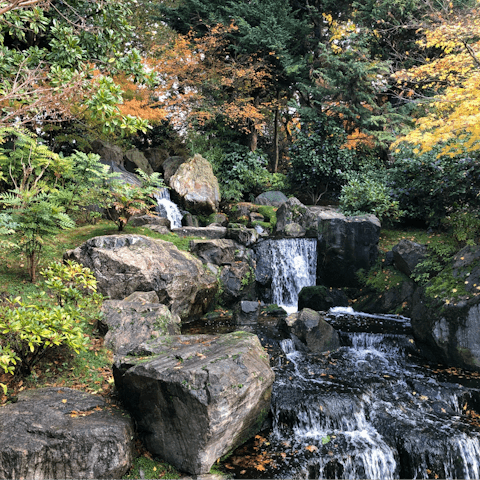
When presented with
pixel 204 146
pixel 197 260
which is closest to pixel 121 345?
pixel 197 260

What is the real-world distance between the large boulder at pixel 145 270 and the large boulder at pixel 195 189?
5789 millimetres

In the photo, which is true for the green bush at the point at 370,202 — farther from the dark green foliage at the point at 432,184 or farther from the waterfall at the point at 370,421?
the waterfall at the point at 370,421

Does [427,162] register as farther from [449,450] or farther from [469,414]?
[449,450]

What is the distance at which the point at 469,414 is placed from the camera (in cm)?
623

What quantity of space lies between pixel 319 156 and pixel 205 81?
6.86m

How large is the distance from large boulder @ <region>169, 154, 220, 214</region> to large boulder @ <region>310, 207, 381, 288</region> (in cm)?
559

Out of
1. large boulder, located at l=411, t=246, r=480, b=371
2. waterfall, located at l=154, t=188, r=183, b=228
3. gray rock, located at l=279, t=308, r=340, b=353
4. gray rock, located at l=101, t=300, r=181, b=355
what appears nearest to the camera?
gray rock, located at l=101, t=300, r=181, b=355

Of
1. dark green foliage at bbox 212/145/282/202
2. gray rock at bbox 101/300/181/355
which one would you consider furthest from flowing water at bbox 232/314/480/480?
dark green foliage at bbox 212/145/282/202

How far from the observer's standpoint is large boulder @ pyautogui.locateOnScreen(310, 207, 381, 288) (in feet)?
38.3

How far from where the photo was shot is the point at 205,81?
18.3 metres

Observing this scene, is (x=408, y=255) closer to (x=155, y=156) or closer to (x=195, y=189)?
(x=195, y=189)

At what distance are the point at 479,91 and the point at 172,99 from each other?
14423mm

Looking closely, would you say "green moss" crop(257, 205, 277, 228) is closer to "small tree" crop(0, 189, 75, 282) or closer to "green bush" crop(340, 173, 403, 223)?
"green bush" crop(340, 173, 403, 223)

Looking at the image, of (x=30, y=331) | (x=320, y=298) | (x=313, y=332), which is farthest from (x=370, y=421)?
(x=320, y=298)
